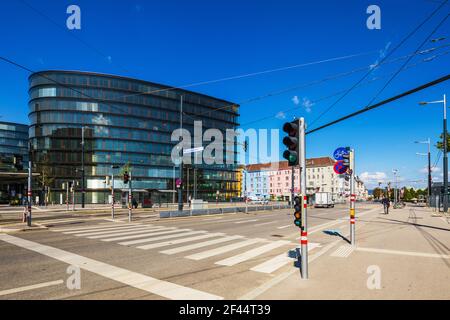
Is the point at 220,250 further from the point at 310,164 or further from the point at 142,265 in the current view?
the point at 310,164

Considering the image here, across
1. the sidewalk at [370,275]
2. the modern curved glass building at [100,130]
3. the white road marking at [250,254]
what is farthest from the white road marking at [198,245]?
the modern curved glass building at [100,130]

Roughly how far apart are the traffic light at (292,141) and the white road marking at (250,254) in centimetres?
349

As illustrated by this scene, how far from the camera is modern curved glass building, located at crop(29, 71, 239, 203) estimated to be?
62.8 m

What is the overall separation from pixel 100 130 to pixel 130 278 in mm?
65077

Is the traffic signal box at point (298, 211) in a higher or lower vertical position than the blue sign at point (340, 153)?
lower

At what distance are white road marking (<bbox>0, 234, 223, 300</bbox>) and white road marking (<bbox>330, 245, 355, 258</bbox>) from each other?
16.8 feet

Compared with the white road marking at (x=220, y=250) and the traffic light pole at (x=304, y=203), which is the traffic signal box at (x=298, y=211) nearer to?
the traffic light pole at (x=304, y=203)

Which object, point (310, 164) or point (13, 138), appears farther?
point (310, 164)

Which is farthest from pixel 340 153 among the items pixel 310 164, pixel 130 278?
pixel 310 164

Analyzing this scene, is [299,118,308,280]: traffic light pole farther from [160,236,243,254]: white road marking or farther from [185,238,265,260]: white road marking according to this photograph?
[160,236,243,254]: white road marking

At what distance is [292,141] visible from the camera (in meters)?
6.77

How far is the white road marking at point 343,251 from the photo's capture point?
9070mm

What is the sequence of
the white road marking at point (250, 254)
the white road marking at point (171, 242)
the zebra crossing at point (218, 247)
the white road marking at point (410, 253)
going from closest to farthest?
1. the white road marking at point (250, 254)
2. the zebra crossing at point (218, 247)
3. the white road marking at point (410, 253)
4. the white road marking at point (171, 242)

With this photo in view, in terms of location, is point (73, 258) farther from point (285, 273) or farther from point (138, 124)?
point (138, 124)
